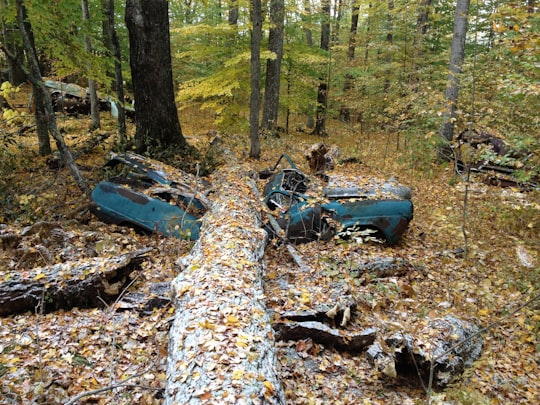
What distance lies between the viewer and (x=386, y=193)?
663cm

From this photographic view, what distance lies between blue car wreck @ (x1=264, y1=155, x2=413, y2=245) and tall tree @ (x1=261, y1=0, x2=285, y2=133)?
362 inches

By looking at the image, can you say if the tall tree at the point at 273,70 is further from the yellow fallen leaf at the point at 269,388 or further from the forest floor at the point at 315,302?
the yellow fallen leaf at the point at 269,388

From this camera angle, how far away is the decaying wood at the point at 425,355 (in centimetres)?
370

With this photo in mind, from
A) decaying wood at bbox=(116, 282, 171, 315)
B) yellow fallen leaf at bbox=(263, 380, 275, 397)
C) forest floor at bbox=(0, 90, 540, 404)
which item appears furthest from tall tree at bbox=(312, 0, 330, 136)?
yellow fallen leaf at bbox=(263, 380, 275, 397)

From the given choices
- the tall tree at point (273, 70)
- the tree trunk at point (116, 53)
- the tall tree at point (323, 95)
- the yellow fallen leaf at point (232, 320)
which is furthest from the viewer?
the tall tree at point (323, 95)

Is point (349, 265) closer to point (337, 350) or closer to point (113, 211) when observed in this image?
point (337, 350)

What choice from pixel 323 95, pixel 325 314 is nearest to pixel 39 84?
pixel 325 314

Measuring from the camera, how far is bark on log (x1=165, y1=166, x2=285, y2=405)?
2.57 meters

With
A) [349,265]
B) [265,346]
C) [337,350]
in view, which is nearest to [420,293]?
[349,265]

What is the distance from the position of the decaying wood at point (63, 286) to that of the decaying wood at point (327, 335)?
234 cm

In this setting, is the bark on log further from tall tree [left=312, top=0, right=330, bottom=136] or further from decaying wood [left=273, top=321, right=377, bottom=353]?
tall tree [left=312, top=0, right=330, bottom=136]

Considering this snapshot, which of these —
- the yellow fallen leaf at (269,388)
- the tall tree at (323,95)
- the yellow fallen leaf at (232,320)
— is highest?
the tall tree at (323,95)

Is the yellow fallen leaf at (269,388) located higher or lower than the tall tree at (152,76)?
lower

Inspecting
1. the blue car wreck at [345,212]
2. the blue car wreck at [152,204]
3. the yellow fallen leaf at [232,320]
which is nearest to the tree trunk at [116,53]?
the blue car wreck at [152,204]
